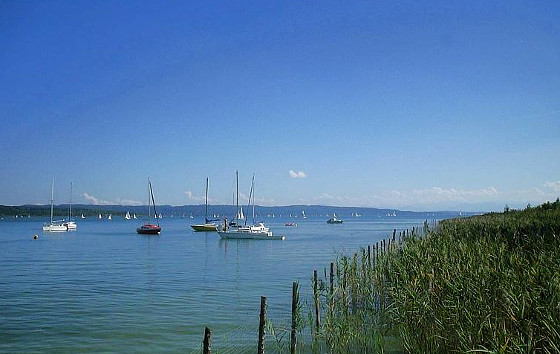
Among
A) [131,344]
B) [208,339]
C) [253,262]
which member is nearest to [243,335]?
[131,344]

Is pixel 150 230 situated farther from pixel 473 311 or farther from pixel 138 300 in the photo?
pixel 473 311

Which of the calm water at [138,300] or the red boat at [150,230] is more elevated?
the red boat at [150,230]

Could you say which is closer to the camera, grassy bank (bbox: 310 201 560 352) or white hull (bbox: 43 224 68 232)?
grassy bank (bbox: 310 201 560 352)

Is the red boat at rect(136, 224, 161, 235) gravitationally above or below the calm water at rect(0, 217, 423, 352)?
above

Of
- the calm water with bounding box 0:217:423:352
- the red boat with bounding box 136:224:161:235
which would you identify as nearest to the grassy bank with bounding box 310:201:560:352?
the calm water with bounding box 0:217:423:352

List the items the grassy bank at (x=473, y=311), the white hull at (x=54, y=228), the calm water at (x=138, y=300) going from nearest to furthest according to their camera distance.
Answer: the grassy bank at (x=473, y=311) < the calm water at (x=138, y=300) < the white hull at (x=54, y=228)

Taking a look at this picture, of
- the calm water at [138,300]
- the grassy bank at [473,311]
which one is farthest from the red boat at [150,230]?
the grassy bank at [473,311]

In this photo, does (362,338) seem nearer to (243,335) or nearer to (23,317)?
(243,335)

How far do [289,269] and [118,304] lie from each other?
51.5 feet

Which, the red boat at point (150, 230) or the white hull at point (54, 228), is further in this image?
the white hull at point (54, 228)

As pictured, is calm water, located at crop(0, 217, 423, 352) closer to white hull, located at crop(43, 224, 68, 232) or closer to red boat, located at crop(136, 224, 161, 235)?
red boat, located at crop(136, 224, 161, 235)

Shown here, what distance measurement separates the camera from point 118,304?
22234mm

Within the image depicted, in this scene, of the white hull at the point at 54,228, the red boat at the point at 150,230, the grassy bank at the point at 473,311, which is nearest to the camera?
the grassy bank at the point at 473,311

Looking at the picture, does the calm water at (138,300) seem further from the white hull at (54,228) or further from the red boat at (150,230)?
the white hull at (54,228)
